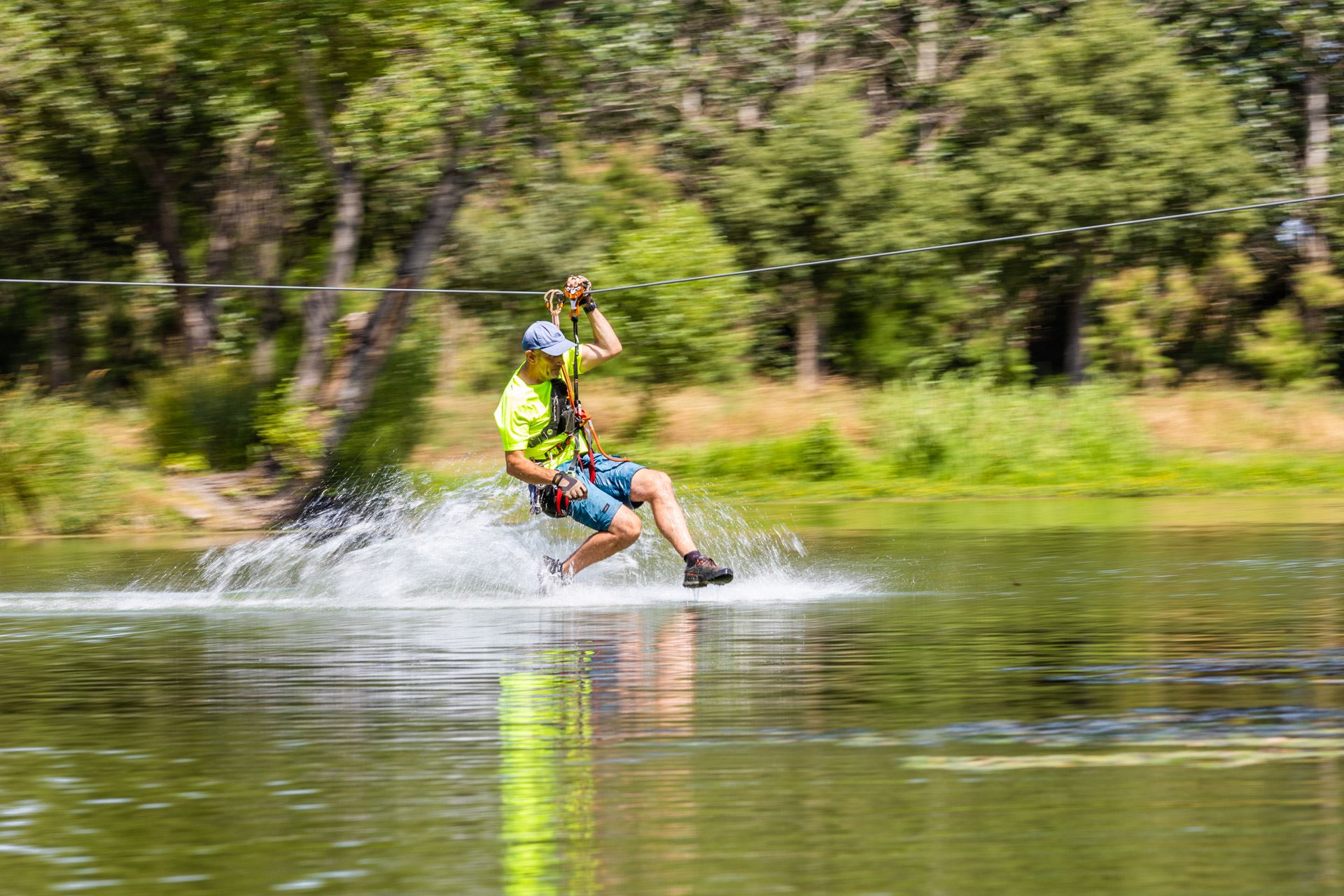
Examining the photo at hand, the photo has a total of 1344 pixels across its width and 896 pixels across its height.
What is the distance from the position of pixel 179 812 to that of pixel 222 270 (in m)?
23.1

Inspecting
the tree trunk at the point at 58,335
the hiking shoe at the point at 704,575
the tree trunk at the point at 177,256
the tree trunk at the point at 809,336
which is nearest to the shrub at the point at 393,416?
the tree trunk at the point at 177,256

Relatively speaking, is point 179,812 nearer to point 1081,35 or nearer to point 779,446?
point 779,446

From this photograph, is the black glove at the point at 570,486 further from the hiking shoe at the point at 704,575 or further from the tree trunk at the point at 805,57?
the tree trunk at the point at 805,57

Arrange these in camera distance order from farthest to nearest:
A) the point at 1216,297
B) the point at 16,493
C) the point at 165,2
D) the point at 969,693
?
the point at 1216,297, the point at 165,2, the point at 16,493, the point at 969,693

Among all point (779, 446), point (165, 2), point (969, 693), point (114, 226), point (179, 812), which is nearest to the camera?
point (179, 812)

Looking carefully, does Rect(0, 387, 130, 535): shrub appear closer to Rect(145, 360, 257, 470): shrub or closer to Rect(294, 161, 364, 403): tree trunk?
Rect(145, 360, 257, 470): shrub

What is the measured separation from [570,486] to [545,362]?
2.32ft

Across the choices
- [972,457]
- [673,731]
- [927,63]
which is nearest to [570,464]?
[673,731]

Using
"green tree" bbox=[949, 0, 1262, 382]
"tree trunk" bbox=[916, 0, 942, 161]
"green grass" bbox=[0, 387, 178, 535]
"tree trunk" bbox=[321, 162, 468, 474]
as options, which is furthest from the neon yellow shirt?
"tree trunk" bbox=[916, 0, 942, 161]

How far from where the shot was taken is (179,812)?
16.6ft

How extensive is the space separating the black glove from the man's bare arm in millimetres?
728

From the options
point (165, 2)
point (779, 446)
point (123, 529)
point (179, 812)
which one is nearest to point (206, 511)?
point (123, 529)

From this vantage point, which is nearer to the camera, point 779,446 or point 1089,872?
point 1089,872

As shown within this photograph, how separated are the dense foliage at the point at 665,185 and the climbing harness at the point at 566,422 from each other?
30.6ft
